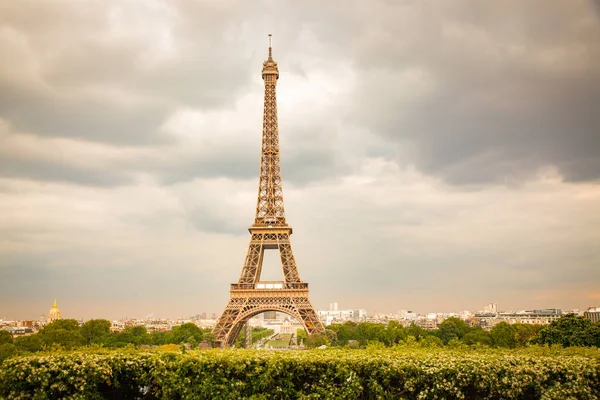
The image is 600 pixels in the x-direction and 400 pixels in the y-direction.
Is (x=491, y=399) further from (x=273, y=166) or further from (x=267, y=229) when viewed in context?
(x=273, y=166)

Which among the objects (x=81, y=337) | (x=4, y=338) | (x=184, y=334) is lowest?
(x=184, y=334)

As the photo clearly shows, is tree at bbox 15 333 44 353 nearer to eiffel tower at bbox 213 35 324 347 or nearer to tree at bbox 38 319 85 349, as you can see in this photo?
tree at bbox 38 319 85 349

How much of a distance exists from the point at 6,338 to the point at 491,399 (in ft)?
157

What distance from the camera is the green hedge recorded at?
15.5m

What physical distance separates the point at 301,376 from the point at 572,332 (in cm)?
3316

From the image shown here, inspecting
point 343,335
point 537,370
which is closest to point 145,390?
point 537,370

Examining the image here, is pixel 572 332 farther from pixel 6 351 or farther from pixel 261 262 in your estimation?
pixel 6 351

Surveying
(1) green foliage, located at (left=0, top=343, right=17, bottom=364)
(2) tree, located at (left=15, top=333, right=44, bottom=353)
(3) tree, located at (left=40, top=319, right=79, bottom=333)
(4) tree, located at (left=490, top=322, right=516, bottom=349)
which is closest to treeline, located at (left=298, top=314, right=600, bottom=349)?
(4) tree, located at (left=490, top=322, right=516, bottom=349)

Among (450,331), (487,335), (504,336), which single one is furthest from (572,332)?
(450,331)

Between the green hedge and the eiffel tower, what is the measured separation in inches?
1305

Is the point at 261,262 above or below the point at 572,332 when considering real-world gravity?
above

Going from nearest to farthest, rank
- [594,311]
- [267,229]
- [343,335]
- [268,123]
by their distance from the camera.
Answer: [267,229] < [268,123] < [343,335] < [594,311]

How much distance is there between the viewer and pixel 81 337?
176 ft

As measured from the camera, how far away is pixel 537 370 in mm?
16828
